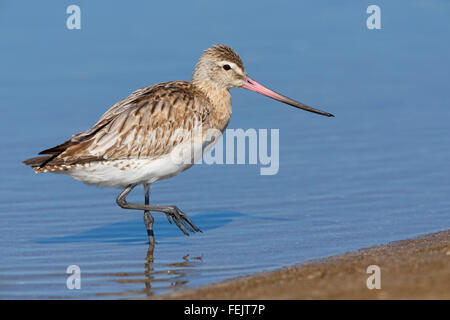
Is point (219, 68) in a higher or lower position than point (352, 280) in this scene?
higher

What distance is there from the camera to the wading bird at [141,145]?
9266mm

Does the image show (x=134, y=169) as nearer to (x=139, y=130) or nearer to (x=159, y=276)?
(x=139, y=130)

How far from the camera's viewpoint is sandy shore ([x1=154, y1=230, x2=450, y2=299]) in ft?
19.6

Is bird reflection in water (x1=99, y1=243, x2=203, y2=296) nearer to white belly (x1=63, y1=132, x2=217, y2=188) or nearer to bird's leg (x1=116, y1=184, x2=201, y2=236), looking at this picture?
bird's leg (x1=116, y1=184, x2=201, y2=236)

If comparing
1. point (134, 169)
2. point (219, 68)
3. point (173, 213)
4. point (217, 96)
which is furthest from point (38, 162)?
point (219, 68)

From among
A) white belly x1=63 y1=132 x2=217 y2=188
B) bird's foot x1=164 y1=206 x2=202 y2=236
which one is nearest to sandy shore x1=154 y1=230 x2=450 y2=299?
bird's foot x1=164 y1=206 x2=202 y2=236

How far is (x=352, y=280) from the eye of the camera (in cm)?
640

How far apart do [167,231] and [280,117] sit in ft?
12.5

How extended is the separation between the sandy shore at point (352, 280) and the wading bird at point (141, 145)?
2152mm

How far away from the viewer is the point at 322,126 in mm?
13078

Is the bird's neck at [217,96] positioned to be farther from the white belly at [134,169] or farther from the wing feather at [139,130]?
the white belly at [134,169]

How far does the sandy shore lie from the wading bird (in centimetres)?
215

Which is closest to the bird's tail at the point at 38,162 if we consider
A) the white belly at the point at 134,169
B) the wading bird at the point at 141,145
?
the wading bird at the point at 141,145

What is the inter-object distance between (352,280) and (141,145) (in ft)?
11.7
